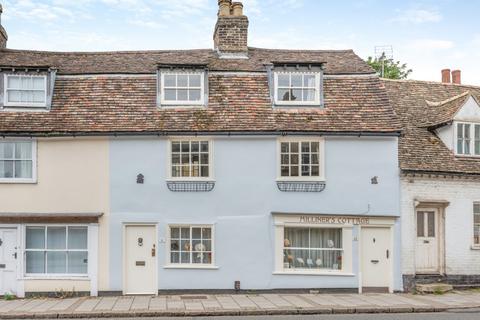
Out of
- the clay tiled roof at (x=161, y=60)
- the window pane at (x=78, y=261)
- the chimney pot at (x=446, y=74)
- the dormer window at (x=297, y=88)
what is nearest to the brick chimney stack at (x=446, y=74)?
the chimney pot at (x=446, y=74)

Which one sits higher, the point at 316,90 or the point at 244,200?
the point at 316,90

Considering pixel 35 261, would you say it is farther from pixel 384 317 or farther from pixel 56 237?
pixel 384 317

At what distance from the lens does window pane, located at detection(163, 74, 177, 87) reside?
19641mm

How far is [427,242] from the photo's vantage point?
64.8 ft

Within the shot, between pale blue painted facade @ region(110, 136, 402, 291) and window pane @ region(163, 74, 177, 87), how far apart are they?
2155mm

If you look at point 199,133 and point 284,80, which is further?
point 284,80

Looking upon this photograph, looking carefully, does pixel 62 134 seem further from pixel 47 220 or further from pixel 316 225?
pixel 316 225

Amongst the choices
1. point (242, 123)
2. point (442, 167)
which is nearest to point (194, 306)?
point (242, 123)

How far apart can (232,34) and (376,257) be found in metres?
9.92

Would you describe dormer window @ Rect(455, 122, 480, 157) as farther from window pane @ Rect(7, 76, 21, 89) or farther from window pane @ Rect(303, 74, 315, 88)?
window pane @ Rect(7, 76, 21, 89)

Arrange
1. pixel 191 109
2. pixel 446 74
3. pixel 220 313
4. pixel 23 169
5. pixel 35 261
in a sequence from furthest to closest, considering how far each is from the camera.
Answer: pixel 446 74 → pixel 191 109 → pixel 23 169 → pixel 35 261 → pixel 220 313

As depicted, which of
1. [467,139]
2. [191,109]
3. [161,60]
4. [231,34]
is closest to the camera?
[191,109]

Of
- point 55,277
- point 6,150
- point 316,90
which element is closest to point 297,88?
point 316,90

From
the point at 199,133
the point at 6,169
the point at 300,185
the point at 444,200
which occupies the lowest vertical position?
the point at 444,200
